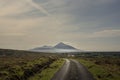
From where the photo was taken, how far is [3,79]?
2744cm

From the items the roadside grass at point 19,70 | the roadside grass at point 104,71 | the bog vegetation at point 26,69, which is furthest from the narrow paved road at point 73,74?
the roadside grass at point 19,70

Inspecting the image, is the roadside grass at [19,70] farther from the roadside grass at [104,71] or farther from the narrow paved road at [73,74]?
the roadside grass at [104,71]

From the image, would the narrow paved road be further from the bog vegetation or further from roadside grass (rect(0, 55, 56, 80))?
roadside grass (rect(0, 55, 56, 80))

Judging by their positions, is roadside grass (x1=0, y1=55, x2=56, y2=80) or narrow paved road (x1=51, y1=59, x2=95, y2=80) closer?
roadside grass (x1=0, y1=55, x2=56, y2=80)

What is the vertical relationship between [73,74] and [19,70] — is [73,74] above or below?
below

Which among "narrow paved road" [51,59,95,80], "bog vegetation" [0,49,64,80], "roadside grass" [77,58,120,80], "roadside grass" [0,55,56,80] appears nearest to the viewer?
"roadside grass" [0,55,56,80]

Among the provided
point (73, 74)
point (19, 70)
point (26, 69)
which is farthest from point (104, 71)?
point (19, 70)

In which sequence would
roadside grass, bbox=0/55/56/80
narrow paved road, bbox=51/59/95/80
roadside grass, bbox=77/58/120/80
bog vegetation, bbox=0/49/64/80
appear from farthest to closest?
1. roadside grass, bbox=77/58/120/80
2. bog vegetation, bbox=0/49/64/80
3. narrow paved road, bbox=51/59/95/80
4. roadside grass, bbox=0/55/56/80

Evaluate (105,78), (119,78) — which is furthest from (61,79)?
(119,78)

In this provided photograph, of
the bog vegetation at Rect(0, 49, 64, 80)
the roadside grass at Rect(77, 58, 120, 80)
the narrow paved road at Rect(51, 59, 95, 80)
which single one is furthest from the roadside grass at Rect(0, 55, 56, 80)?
the roadside grass at Rect(77, 58, 120, 80)

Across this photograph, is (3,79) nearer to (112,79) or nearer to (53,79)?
(53,79)

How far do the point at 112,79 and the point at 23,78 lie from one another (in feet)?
45.9

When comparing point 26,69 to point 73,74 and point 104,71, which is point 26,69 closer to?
point 73,74

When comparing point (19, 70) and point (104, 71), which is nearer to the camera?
point (19, 70)
